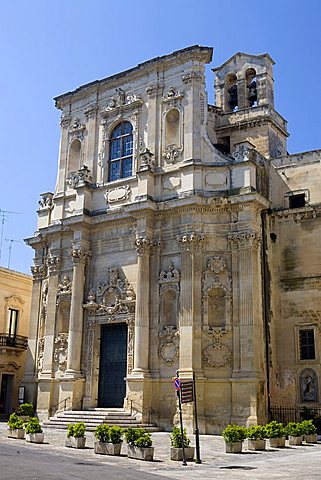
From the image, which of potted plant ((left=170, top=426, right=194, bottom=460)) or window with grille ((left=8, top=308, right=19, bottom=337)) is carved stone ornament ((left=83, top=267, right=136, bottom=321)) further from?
potted plant ((left=170, top=426, right=194, bottom=460))

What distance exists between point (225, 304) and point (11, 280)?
16650mm

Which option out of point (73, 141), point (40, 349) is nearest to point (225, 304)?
point (40, 349)

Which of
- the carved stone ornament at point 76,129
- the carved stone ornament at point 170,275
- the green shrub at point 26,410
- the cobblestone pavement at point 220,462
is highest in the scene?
the carved stone ornament at point 76,129

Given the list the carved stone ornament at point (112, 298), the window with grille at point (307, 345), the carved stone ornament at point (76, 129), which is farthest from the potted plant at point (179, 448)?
the carved stone ornament at point (76, 129)

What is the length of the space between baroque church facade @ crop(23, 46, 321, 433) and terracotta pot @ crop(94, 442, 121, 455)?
24.1 feet

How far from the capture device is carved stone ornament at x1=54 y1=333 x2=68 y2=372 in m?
29.4

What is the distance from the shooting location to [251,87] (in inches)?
1362

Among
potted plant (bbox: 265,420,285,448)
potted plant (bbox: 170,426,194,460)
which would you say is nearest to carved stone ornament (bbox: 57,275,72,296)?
potted plant (bbox: 265,420,285,448)

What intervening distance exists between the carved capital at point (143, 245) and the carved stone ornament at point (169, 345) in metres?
3.61

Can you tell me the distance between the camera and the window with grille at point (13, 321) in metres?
37.2

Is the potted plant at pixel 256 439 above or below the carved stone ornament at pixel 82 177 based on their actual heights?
below

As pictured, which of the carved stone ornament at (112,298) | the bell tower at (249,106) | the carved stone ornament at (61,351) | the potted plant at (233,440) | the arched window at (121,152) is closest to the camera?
the potted plant at (233,440)

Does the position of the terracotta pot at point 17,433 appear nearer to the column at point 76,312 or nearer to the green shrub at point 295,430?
the column at point 76,312

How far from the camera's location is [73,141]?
33.5 m
